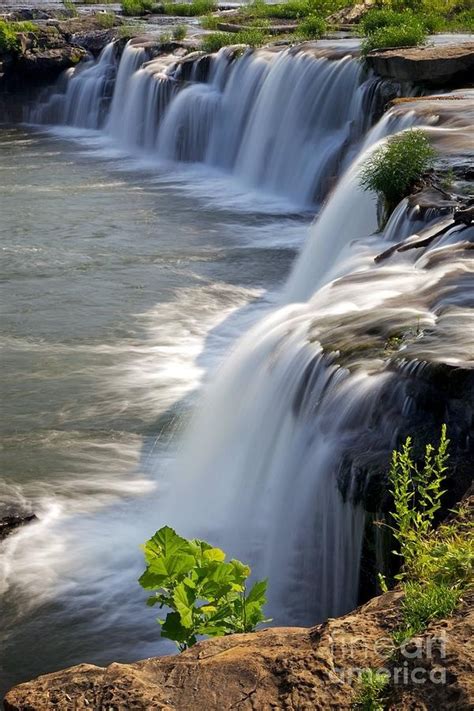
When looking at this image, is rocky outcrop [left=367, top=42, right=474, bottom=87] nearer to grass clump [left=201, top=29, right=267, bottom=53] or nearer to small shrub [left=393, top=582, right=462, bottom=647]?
Result: grass clump [left=201, top=29, right=267, bottom=53]

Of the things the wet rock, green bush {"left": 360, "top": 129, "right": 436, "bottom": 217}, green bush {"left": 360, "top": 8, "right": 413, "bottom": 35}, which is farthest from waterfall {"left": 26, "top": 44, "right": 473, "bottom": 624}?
green bush {"left": 360, "top": 8, "right": 413, "bottom": 35}

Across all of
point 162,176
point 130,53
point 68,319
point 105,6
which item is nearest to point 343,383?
point 68,319

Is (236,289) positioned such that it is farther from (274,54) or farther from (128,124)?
(128,124)

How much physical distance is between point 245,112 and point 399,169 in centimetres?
927

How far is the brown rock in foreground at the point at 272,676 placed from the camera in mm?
3412

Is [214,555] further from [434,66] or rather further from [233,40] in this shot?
[233,40]

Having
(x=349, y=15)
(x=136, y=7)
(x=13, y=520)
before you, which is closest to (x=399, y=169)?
(x=13, y=520)

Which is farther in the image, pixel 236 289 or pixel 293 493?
pixel 236 289

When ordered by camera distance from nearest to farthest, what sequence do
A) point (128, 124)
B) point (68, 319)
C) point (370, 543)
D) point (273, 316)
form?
point (370, 543) < point (273, 316) < point (68, 319) < point (128, 124)

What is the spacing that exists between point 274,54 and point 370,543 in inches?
586

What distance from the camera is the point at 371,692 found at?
11.2 ft

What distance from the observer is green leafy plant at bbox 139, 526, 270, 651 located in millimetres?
4051

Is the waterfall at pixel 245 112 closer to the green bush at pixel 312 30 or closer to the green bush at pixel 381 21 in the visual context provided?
the green bush at pixel 312 30

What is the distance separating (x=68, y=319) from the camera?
11.9 metres
